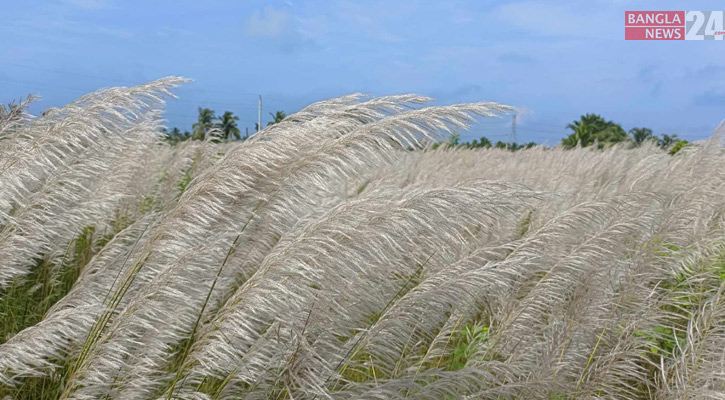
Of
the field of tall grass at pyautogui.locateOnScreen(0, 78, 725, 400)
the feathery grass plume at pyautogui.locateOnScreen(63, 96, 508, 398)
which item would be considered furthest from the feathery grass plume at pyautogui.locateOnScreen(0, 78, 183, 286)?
the feathery grass plume at pyautogui.locateOnScreen(63, 96, 508, 398)

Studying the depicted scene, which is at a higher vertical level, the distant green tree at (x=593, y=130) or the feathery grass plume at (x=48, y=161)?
the feathery grass plume at (x=48, y=161)

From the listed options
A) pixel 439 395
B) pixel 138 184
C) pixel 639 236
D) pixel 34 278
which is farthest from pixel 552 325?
pixel 138 184

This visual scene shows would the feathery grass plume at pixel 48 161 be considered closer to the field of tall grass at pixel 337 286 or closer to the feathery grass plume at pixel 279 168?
the field of tall grass at pixel 337 286

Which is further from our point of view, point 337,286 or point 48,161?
point 48,161

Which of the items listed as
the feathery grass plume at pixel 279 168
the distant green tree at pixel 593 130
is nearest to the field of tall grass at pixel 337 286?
the feathery grass plume at pixel 279 168

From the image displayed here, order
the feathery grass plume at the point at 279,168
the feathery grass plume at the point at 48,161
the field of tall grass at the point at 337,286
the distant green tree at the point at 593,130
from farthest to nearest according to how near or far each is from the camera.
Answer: the distant green tree at the point at 593,130 → the feathery grass plume at the point at 48,161 → the feathery grass plume at the point at 279,168 → the field of tall grass at the point at 337,286

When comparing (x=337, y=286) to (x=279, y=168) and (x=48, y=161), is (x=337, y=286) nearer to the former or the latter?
(x=279, y=168)

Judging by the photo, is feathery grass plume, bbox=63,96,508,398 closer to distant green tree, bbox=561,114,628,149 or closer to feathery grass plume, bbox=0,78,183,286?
feathery grass plume, bbox=0,78,183,286

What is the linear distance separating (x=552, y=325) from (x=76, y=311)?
Result: 6.49 feet

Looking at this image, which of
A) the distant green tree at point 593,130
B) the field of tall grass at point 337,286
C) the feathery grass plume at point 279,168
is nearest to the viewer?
the field of tall grass at point 337,286

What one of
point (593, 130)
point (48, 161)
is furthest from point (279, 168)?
point (593, 130)

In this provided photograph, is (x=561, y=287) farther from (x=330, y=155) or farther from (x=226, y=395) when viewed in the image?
(x=226, y=395)

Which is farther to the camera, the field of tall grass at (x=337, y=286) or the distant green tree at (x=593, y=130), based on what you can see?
the distant green tree at (x=593, y=130)

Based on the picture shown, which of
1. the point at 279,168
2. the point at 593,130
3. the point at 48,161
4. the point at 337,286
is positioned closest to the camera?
the point at 337,286
